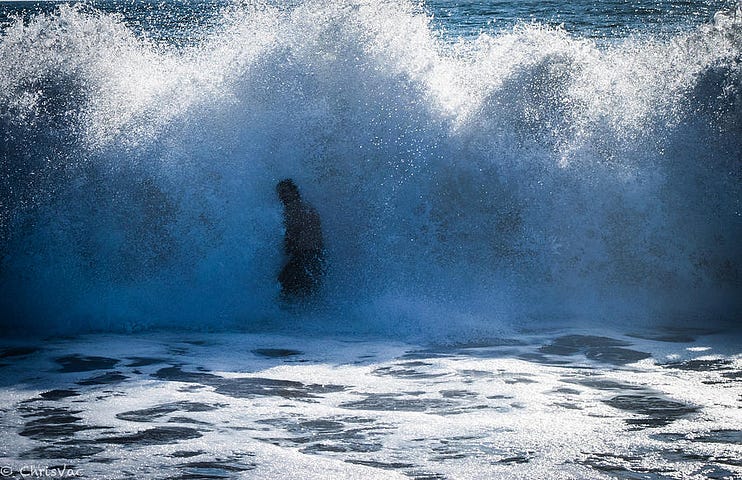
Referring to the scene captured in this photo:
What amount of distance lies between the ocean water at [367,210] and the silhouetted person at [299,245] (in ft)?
0.41

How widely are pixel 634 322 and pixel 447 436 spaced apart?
133 inches

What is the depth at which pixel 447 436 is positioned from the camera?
437 cm

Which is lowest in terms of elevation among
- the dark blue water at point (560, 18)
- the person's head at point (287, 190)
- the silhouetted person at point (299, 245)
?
the silhouetted person at point (299, 245)

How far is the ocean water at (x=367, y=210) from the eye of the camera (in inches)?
237

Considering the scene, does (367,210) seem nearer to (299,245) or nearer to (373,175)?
(373,175)

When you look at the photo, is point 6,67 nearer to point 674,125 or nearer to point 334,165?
point 334,165

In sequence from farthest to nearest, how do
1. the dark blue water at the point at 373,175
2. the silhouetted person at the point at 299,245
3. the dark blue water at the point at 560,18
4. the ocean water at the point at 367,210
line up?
the dark blue water at the point at 560,18
the silhouetted person at the point at 299,245
the dark blue water at the point at 373,175
the ocean water at the point at 367,210

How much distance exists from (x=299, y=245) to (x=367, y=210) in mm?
793

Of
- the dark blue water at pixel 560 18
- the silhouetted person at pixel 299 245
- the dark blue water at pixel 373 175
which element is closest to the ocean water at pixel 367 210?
the dark blue water at pixel 373 175

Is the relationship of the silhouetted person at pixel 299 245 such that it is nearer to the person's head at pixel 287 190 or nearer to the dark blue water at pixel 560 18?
the person's head at pixel 287 190

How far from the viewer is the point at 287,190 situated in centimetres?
828

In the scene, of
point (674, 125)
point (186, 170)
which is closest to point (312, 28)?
point (186, 170)

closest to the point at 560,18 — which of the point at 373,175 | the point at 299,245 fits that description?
the point at 373,175

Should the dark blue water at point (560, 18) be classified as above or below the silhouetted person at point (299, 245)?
above
